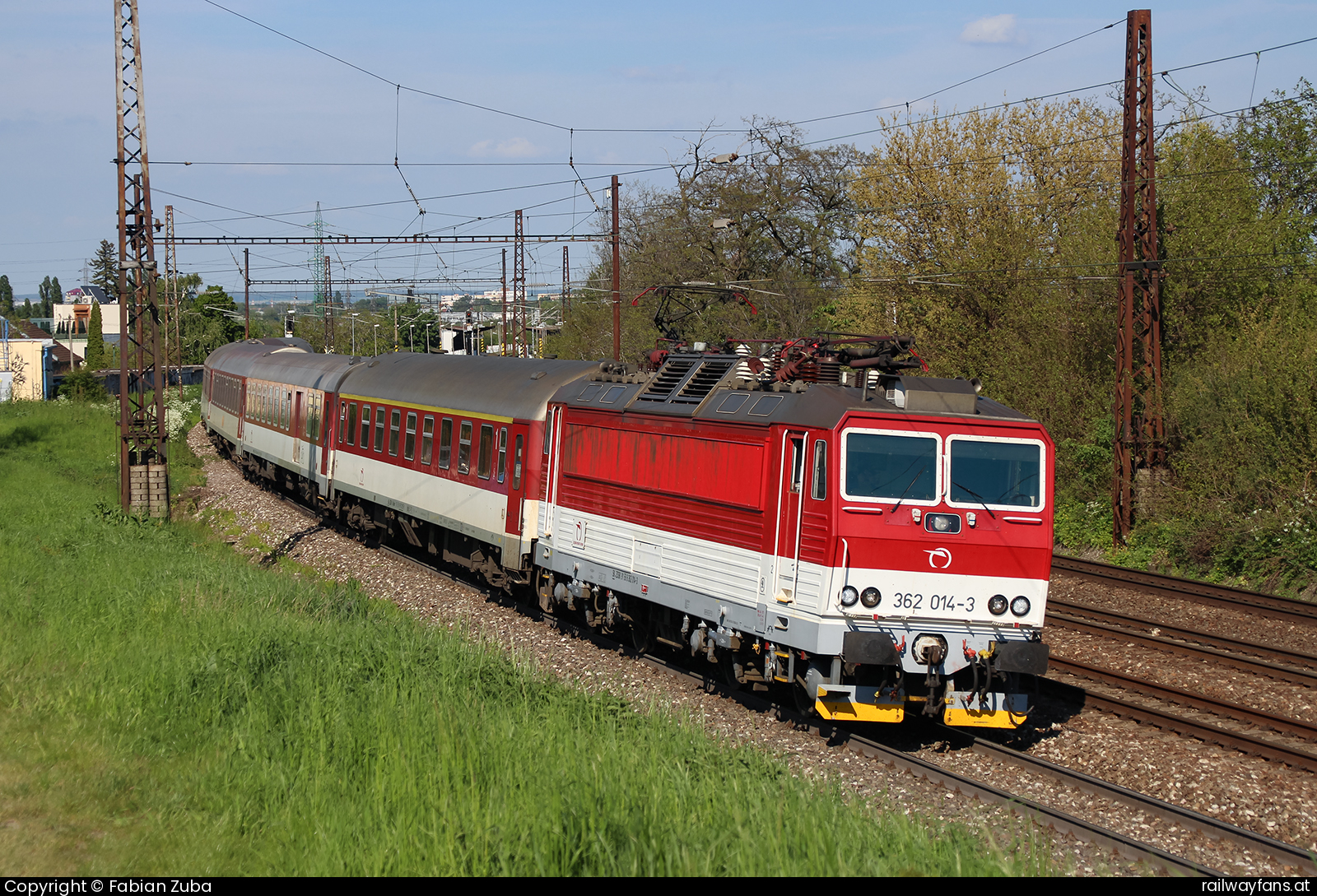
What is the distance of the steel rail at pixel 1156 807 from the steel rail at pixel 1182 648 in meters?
4.39

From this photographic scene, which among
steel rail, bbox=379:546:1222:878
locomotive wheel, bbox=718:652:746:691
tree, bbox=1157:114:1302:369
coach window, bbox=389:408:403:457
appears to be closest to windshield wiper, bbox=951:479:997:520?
steel rail, bbox=379:546:1222:878

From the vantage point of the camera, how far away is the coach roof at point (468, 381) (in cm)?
1564

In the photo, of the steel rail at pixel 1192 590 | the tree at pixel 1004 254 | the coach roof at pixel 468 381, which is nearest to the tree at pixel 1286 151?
the tree at pixel 1004 254

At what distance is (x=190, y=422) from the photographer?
53562mm

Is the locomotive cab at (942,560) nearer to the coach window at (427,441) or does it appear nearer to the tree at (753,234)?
the coach window at (427,441)

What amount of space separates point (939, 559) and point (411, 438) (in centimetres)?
1214

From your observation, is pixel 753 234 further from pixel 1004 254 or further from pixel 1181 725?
pixel 1181 725

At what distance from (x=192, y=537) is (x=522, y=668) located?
47.4 ft

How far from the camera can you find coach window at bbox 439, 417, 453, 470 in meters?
17.9

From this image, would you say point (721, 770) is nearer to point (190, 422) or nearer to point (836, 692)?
point (836, 692)

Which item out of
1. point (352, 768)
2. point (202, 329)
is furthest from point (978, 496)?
point (202, 329)

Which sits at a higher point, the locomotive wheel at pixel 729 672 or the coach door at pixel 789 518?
the coach door at pixel 789 518

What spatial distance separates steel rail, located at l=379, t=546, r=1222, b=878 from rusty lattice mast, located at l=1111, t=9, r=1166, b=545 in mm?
11400

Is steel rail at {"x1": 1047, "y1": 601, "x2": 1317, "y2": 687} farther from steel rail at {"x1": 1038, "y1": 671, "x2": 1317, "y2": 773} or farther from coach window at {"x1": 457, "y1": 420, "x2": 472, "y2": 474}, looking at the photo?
coach window at {"x1": 457, "y1": 420, "x2": 472, "y2": 474}
